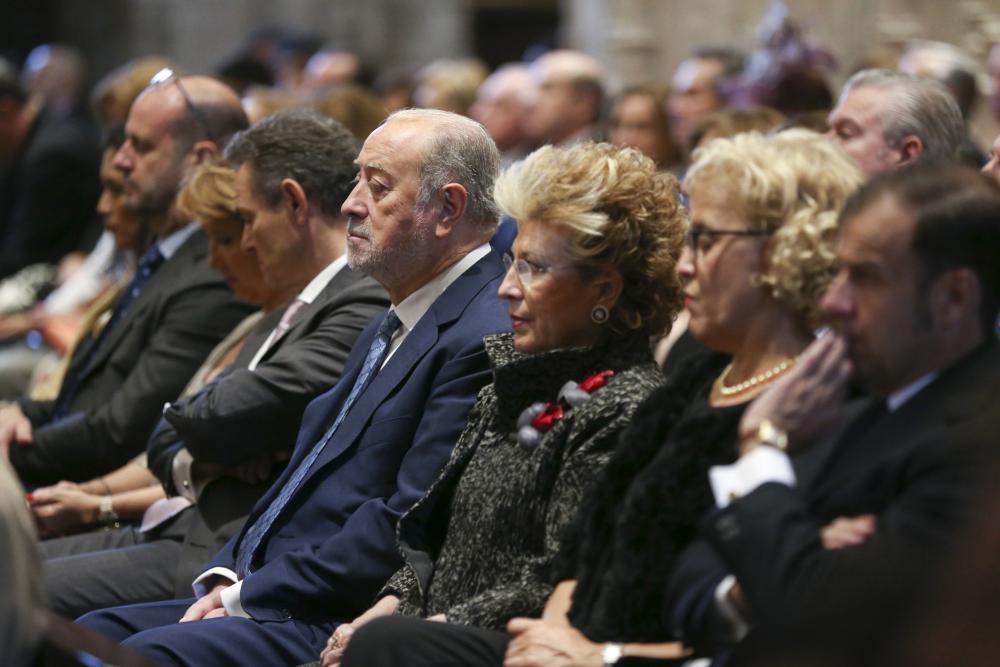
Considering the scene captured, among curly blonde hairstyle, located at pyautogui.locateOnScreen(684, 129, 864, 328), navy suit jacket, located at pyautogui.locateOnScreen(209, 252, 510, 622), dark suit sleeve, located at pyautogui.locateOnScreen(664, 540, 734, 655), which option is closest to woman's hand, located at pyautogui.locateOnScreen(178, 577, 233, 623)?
navy suit jacket, located at pyautogui.locateOnScreen(209, 252, 510, 622)

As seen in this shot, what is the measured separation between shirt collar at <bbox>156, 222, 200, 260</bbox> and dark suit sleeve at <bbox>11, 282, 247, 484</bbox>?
11.5 inches

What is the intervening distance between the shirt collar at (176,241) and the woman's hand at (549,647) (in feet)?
8.75

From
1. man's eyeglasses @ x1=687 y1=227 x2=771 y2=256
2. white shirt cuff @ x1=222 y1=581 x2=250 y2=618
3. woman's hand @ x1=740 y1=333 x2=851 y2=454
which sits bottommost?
white shirt cuff @ x1=222 y1=581 x2=250 y2=618

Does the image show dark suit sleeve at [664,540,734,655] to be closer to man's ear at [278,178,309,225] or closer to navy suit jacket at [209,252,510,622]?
navy suit jacket at [209,252,510,622]

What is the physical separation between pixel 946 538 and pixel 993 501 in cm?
78

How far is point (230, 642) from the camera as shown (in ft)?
12.4

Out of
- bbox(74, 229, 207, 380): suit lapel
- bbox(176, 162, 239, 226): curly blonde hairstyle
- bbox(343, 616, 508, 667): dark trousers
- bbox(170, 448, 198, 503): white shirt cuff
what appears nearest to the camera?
bbox(343, 616, 508, 667): dark trousers

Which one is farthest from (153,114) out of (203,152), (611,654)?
(611,654)

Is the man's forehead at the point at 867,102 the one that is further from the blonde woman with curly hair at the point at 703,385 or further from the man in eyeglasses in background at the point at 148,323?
the man in eyeglasses in background at the point at 148,323

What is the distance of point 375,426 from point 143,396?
1429 millimetres

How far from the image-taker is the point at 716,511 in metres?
2.80

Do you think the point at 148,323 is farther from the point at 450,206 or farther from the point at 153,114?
the point at 450,206

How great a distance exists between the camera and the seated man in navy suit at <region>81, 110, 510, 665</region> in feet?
12.6

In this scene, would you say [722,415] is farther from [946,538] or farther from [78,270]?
[78,270]
